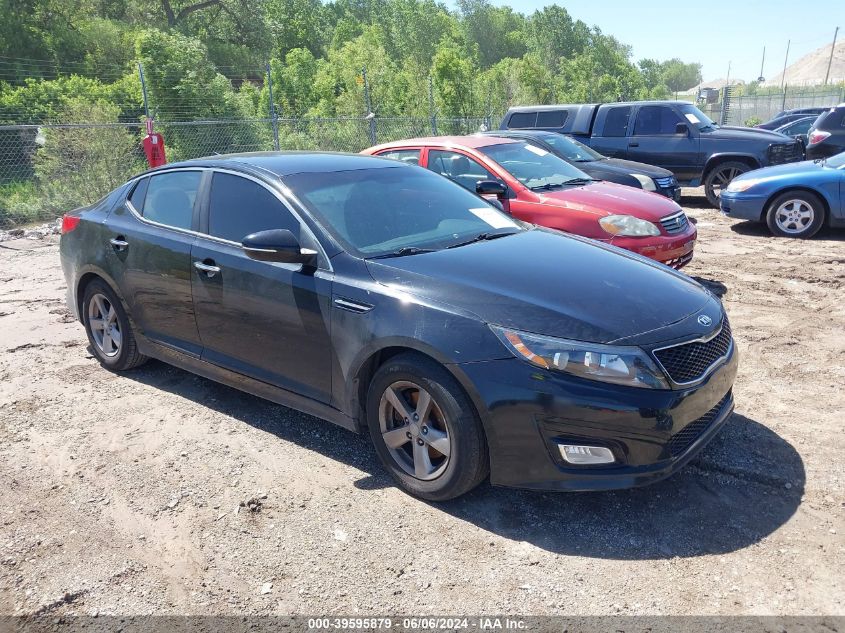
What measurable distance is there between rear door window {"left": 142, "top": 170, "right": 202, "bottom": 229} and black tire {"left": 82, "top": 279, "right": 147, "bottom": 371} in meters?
0.70

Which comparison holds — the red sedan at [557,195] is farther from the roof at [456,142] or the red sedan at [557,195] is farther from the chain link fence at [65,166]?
the chain link fence at [65,166]

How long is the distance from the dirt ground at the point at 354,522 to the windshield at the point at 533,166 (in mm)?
3524

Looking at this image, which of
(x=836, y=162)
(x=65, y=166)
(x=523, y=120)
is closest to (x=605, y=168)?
(x=836, y=162)

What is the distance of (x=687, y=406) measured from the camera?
310 cm

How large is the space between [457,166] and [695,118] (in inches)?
291

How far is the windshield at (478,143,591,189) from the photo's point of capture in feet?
25.3

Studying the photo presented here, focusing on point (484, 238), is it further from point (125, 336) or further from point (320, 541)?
point (125, 336)

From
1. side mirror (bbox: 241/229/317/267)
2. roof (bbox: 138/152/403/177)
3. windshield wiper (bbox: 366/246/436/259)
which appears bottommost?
windshield wiper (bbox: 366/246/436/259)

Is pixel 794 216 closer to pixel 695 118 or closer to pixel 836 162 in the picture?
pixel 836 162

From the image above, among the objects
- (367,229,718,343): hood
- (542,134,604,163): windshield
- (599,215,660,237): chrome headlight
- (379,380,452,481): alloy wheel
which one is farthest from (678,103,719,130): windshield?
(379,380,452,481): alloy wheel

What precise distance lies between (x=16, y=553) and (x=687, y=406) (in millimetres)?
3061

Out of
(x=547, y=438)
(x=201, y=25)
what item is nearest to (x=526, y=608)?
(x=547, y=438)

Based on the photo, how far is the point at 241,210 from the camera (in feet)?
13.9

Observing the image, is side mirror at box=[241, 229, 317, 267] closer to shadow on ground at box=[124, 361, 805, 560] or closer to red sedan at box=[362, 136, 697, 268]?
shadow on ground at box=[124, 361, 805, 560]
